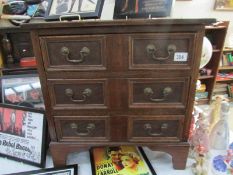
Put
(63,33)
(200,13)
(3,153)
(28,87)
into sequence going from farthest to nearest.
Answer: (200,13) < (28,87) < (3,153) < (63,33)

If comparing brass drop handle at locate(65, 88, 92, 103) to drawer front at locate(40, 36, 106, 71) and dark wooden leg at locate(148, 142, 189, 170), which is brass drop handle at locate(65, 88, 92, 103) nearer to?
drawer front at locate(40, 36, 106, 71)

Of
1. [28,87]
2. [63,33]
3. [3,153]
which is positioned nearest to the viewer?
[63,33]

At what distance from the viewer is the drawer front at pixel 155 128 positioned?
27.6 inches

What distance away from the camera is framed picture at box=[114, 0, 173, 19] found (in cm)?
62

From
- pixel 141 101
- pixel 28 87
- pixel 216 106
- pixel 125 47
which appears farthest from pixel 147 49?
pixel 28 87

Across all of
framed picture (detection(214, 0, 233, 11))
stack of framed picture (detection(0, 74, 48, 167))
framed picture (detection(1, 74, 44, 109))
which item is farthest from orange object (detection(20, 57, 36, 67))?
framed picture (detection(214, 0, 233, 11))

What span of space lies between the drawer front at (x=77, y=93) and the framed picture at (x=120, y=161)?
265mm

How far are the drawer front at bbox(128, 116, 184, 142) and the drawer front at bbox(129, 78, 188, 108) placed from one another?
2.3 inches

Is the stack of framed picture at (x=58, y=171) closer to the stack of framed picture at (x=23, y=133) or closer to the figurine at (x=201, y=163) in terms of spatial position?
the stack of framed picture at (x=23, y=133)

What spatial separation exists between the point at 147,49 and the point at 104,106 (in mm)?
244

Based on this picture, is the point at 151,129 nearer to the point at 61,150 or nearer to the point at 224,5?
the point at 61,150

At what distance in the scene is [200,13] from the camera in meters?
2.67

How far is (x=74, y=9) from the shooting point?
25.3 inches

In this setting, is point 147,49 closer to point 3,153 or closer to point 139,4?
point 139,4
